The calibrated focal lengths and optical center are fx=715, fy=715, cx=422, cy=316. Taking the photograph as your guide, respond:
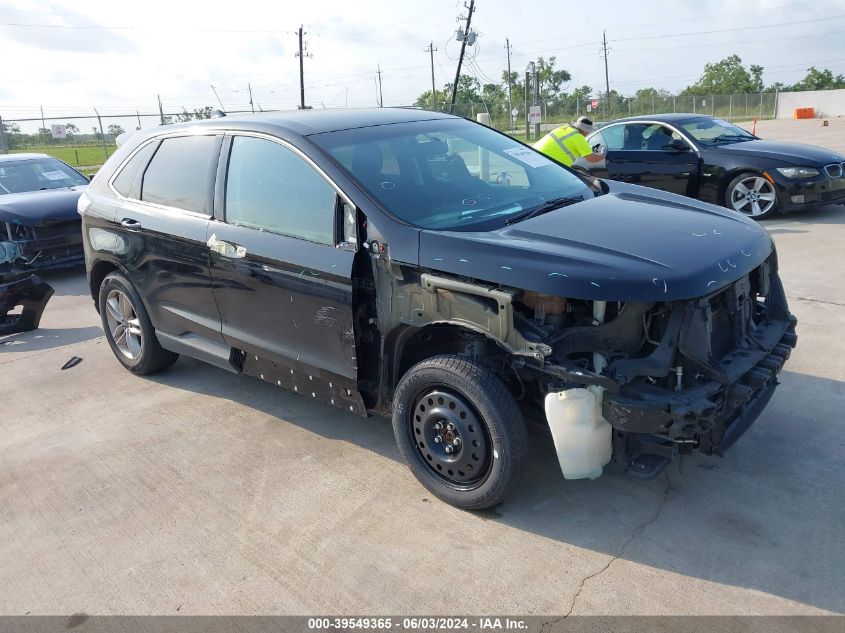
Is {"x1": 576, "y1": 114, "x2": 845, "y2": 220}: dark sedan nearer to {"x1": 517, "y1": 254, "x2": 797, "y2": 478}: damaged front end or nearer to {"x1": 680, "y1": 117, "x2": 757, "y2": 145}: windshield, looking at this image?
{"x1": 680, "y1": 117, "x2": 757, "y2": 145}: windshield

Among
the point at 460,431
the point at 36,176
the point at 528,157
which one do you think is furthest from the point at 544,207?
the point at 36,176

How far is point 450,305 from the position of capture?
318 cm

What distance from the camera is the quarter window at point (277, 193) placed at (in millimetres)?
3653

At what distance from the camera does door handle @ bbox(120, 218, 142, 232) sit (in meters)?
4.75

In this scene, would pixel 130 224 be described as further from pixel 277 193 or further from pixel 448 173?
pixel 448 173

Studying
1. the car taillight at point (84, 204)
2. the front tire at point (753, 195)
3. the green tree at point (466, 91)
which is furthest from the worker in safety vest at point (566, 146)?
the green tree at point (466, 91)

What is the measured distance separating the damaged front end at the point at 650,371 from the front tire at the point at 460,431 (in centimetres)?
27

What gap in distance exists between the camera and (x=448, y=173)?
157 inches

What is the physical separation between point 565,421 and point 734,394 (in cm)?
71

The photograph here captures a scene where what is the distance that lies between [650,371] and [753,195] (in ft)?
24.9

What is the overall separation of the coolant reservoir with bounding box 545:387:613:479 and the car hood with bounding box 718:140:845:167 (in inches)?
300

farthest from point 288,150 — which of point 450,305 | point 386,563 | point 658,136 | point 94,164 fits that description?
point 94,164

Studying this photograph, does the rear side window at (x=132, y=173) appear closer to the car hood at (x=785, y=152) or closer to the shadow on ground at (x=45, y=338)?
the shadow on ground at (x=45, y=338)

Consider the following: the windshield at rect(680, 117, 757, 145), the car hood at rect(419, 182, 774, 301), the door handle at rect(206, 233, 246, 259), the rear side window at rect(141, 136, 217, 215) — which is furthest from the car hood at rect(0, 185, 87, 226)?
the windshield at rect(680, 117, 757, 145)
